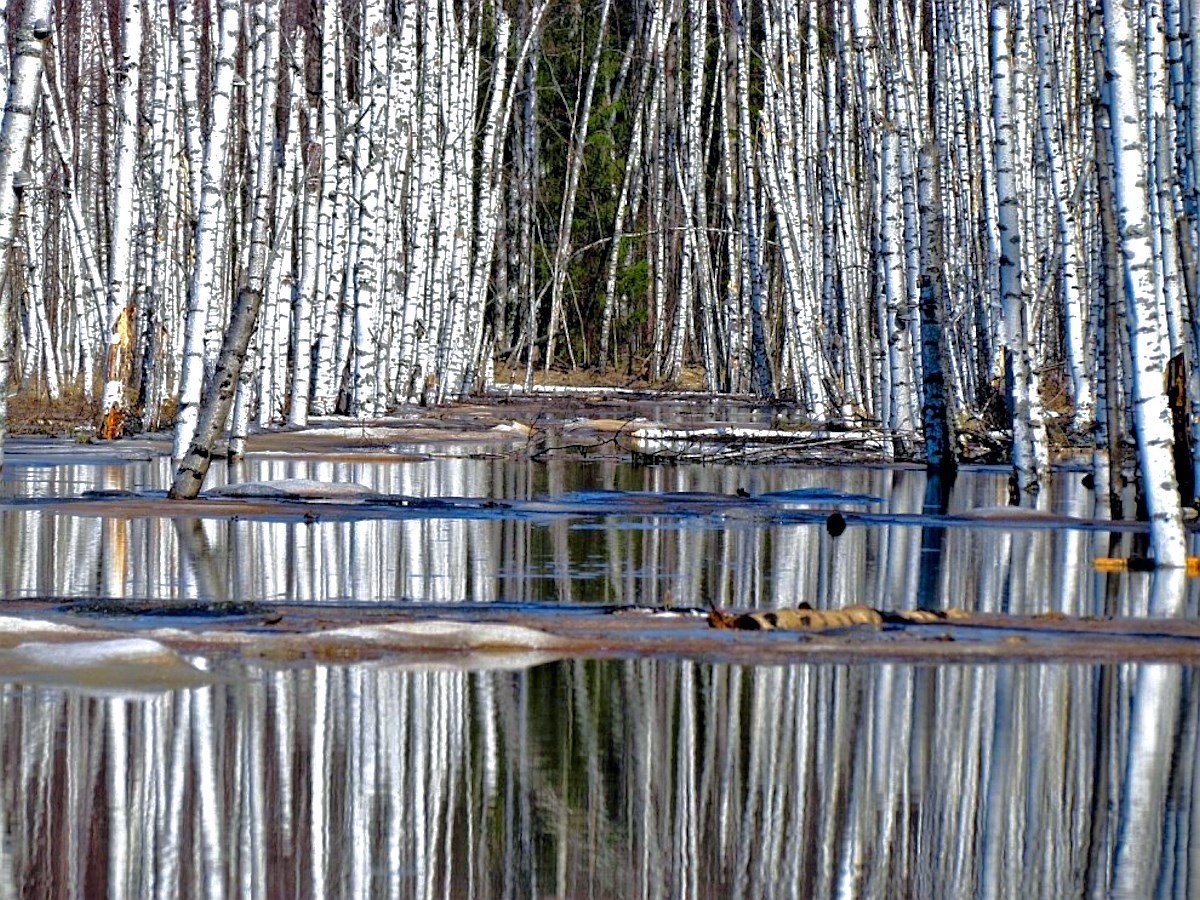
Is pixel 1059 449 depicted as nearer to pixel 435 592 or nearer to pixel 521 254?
pixel 435 592

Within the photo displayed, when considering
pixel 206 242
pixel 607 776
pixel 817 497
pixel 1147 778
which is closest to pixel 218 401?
pixel 206 242

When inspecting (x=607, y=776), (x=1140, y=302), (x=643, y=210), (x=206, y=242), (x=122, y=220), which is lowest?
(x=607, y=776)

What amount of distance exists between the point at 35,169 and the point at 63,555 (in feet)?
94.3

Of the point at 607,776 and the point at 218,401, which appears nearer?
the point at 607,776

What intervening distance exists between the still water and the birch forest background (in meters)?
4.75

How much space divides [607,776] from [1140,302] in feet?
21.8

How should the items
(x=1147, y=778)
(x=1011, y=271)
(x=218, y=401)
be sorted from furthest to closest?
(x=1011, y=271) → (x=218, y=401) → (x=1147, y=778)

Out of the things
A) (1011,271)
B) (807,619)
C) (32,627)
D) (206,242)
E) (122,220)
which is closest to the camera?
(32,627)

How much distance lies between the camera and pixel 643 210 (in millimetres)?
51688

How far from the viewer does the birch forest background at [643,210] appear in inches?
667

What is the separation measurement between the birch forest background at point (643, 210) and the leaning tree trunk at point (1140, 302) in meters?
0.02

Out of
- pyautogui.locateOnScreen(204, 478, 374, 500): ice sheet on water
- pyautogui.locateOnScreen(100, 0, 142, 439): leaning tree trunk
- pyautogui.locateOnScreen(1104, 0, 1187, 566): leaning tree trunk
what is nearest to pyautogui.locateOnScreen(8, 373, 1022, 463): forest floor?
→ pyautogui.locateOnScreen(100, 0, 142, 439): leaning tree trunk

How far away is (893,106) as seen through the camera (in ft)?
71.8

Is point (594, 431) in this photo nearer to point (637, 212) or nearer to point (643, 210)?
point (637, 212)
